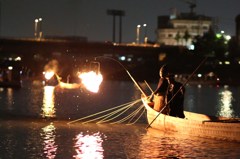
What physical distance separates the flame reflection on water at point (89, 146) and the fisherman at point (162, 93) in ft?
10.9

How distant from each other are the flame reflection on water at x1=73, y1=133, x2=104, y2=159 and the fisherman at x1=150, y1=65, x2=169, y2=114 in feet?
10.9

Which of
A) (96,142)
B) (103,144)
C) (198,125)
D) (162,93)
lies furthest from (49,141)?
(198,125)

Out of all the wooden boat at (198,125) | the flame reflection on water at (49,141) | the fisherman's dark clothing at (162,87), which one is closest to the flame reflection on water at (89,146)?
the flame reflection on water at (49,141)

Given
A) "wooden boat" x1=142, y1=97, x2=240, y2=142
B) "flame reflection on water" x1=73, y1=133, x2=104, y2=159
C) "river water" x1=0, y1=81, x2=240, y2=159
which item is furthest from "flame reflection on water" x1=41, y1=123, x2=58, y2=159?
"wooden boat" x1=142, y1=97, x2=240, y2=142

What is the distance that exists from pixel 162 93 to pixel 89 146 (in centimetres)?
546

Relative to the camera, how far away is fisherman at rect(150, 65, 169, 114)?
98.8 ft

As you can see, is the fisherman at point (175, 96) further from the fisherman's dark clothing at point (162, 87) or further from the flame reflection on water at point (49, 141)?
the flame reflection on water at point (49, 141)

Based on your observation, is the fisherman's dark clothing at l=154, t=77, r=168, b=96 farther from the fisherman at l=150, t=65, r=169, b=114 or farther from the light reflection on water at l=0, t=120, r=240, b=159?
the light reflection on water at l=0, t=120, r=240, b=159

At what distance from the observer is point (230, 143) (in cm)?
2633

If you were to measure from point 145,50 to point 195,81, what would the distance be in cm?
2528

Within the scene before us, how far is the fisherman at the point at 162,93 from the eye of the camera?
30125mm

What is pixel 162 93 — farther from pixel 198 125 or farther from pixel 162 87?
pixel 198 125

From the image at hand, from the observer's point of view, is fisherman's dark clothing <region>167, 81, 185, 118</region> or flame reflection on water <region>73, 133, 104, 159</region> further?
fisherman's dark clothing <region>167, 81, 185, 118</region>

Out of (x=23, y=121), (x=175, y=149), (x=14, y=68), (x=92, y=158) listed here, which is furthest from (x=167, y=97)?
(x=14, y=68)
